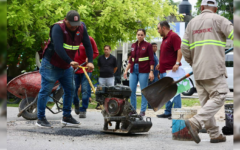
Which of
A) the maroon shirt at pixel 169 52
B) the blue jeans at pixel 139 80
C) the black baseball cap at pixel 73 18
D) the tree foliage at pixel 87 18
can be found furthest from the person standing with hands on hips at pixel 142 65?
the tree foliage at pixel 87 18

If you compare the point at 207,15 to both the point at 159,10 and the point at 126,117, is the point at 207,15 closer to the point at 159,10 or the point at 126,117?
the point at 126,117

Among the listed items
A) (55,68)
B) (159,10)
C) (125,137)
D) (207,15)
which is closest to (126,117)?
(125,137)

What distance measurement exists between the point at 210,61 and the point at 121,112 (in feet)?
5.43

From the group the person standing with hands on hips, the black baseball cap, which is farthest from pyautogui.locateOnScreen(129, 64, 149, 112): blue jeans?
the black baseball cap

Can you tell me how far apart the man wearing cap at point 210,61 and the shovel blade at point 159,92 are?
3.28ft

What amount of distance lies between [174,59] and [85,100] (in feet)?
7.30

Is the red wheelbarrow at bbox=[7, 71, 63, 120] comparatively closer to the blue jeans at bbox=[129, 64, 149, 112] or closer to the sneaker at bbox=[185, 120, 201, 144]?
the blue jeans at bbox=[129, 64, 149, 112]

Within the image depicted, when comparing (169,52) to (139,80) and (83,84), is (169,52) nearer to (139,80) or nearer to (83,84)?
(139,80)

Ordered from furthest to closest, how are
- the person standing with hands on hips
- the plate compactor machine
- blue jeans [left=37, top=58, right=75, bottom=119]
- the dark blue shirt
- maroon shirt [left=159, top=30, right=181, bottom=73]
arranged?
1. the person standing with hands on hips
2. maroon shirt [left=159, top=30, right=181, bottom=73]
3. blue jeans [left=37, top=58, right=75, bottom=119]
4. the dark blue shirt
5. the plate compactor machine

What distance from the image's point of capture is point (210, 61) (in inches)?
174

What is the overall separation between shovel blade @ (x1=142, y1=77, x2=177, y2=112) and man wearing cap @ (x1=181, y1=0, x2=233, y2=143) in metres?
1.00

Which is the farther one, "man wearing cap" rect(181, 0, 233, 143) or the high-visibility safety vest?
the high-visibility safety vest

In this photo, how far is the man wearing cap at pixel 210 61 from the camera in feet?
14.3

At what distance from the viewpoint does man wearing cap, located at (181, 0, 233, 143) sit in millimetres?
4359
